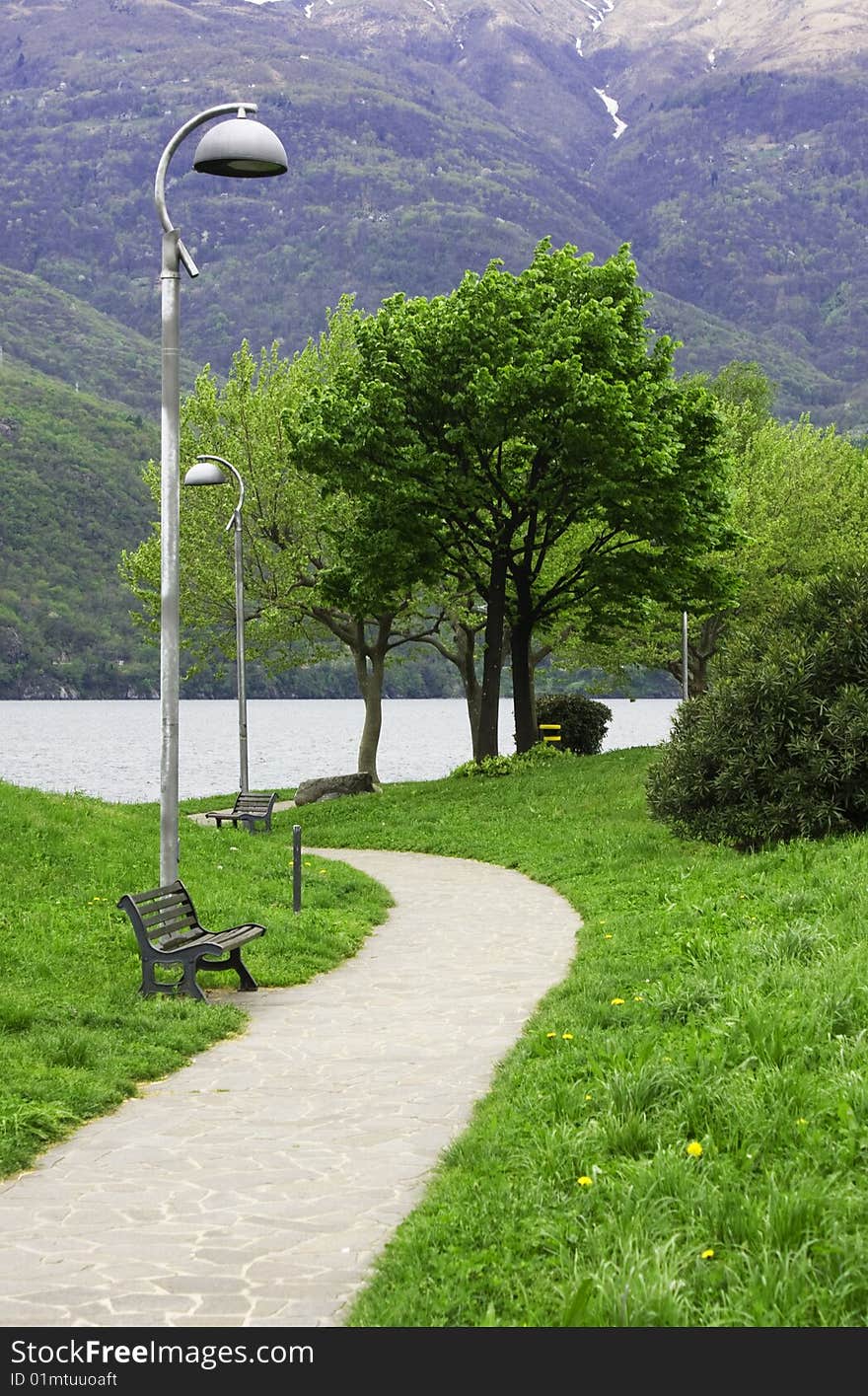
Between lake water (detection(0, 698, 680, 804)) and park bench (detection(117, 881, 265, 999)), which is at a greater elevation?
park bench (detection(117, 881, 265, 999))

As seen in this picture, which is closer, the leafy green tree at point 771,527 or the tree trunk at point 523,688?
the tree trunk at point 523,688

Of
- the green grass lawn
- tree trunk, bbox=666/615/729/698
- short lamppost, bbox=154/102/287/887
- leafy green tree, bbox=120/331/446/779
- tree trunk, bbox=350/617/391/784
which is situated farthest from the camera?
tree trunk, bbox=666/615/729/698

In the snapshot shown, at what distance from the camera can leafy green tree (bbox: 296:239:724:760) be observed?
30.7 metres

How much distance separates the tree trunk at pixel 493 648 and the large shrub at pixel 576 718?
5476 millimetres

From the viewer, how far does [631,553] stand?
33.3 metres

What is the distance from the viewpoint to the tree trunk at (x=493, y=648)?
111 ft

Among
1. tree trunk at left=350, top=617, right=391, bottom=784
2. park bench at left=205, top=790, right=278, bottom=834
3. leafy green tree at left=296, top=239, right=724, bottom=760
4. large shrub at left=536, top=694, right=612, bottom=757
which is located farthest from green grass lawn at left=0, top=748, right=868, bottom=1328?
tree trunk at left=350, top=617, right=391, bottom=784

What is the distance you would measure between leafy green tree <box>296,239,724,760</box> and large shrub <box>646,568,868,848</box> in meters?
12.7

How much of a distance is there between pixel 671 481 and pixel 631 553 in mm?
2277

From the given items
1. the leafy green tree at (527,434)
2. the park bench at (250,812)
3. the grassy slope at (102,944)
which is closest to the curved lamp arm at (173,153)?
the grassy slope at (102,944)

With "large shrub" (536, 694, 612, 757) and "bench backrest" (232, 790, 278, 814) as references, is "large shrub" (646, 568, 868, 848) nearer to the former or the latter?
"bench backrest" (232, 790, 278, 814)

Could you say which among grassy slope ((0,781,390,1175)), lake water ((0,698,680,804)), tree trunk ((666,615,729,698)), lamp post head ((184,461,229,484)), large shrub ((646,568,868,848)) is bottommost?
lake water ((0,698,680,804))

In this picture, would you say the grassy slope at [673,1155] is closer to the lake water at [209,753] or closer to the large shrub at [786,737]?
the large shrub at [786,737]
